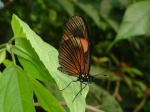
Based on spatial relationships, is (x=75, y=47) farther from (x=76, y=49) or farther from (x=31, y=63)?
(x=31, y=63)

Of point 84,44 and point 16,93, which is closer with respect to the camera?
point 16,93

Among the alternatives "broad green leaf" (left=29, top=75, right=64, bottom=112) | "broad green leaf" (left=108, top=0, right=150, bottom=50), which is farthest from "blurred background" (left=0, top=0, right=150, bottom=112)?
"broad green leaf" (left=29, top=75, right=64, bottom=112)

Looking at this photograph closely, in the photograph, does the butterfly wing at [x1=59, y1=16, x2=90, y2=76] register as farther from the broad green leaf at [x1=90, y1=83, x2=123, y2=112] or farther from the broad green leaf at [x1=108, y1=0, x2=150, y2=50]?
the broad green leaf at [x1=90, y1=83, x2=123, y2=112]

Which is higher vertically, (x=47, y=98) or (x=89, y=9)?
(x=47, y=98)

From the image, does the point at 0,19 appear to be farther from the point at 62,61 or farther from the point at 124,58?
the point at 62,61

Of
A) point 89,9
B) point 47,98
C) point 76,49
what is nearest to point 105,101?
point 89,9

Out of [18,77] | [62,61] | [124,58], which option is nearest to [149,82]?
[124,58]

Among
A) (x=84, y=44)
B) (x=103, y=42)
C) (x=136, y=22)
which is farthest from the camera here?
(x=103, y=42)

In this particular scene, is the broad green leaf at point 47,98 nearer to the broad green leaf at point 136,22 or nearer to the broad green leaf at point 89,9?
the broad green leaf at point 136,22

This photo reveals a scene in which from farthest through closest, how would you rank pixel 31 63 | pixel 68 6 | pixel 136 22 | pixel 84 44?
1. pixel 68 6
2. pixel 136 22
3. pixel 84 44
4. pixel 31 63
